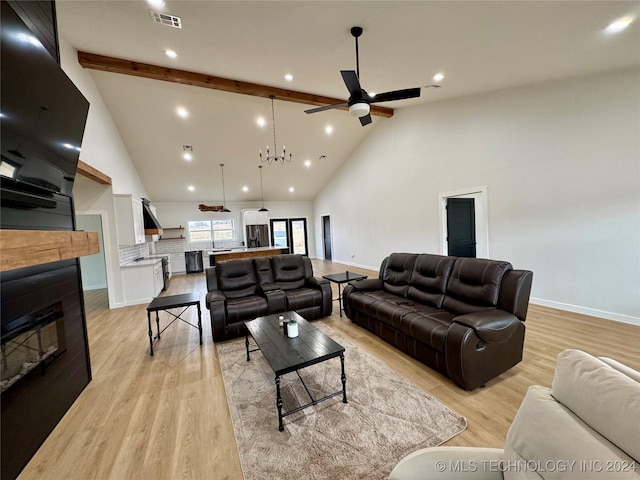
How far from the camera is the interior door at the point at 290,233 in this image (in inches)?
455

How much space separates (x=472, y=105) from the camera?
484 centimetres

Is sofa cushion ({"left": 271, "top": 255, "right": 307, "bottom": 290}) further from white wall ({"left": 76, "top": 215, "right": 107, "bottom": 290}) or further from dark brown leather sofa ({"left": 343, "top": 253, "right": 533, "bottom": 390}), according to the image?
white wall ({"left": 76, "top": 215, "right": 107, "bottom": 290})

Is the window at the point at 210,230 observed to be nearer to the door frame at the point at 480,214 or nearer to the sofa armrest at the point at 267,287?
the sofa armrest at the point at 267,287

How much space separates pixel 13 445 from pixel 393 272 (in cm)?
378

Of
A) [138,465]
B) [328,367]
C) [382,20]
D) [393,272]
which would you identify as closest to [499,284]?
[393,272]

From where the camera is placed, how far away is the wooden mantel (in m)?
1.47

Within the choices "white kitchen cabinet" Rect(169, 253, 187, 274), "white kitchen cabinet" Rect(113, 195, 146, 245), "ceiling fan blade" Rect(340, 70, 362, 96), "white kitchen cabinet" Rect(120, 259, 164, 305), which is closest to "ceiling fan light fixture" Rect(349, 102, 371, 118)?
"ceiling fan blade" Rect(340, 70, 362, 96)

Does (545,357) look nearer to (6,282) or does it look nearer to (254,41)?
(6,282)

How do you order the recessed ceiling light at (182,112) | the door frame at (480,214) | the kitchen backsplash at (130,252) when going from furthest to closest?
1. the recessed ceiling light at (182,112)
2. the kitchen backsplash at (130,252)
3. the door frame at (480,214)

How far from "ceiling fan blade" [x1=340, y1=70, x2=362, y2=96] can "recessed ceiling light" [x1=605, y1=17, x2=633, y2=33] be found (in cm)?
243

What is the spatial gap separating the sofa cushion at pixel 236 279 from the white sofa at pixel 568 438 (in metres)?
3.25

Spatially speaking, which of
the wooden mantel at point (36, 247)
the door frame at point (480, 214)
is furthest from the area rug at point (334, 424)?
the door frame at point (480, 214)

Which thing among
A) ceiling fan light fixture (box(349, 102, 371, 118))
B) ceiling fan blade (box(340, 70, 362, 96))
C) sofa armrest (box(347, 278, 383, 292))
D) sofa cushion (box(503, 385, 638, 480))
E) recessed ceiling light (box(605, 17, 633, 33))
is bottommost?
sofa armrest (box(347, 278, 383, 292))

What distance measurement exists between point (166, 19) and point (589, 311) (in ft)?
21.5
